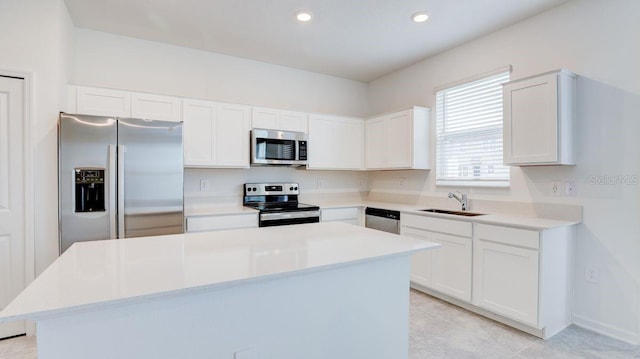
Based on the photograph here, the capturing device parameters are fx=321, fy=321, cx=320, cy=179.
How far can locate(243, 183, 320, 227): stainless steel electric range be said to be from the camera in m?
3.57

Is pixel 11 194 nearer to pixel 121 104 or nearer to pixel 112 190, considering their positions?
pixel 112 190

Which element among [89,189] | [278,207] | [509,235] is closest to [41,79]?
[89,189]

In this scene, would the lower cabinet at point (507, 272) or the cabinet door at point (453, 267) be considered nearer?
the lower cabinet at point (507, 272)

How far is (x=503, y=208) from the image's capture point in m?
3.20

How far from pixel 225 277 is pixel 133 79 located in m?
3.18

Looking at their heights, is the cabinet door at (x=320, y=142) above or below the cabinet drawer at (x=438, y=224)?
above

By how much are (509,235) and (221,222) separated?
2676mm

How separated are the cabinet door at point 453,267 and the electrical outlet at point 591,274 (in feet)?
2.90

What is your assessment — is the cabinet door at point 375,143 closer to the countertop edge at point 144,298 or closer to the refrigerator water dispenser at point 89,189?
the countertop edge at point 144,298

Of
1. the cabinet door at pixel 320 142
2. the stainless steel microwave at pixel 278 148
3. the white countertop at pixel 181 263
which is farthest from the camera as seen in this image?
the cabinet door at pixel 320 142

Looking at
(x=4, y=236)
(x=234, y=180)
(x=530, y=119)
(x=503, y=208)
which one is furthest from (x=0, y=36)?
(x=503, y=208)

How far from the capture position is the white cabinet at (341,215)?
397 centimetres

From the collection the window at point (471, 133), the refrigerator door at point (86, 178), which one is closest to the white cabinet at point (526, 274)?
the window at point (471, 133)

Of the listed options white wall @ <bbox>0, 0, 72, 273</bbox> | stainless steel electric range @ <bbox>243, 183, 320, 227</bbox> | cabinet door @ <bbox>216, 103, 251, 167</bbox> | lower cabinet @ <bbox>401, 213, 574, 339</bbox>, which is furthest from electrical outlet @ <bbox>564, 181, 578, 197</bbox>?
white wall @ <bbox>0, 0, 72, 273</bbox>
